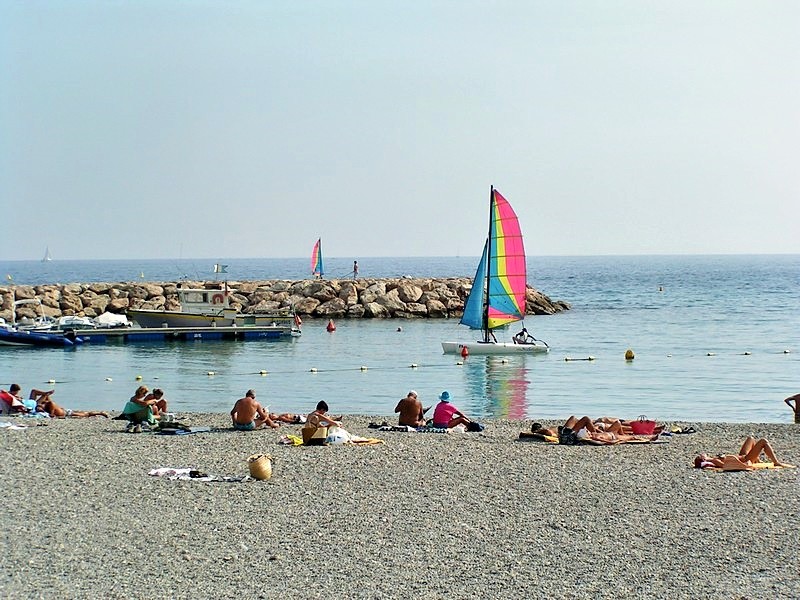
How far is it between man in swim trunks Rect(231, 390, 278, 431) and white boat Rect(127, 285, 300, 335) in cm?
2980

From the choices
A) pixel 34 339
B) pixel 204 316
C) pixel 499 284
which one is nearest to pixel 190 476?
pixel 499 284

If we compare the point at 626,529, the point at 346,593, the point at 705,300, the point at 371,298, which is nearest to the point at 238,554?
the point at 346,593

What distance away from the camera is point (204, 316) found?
49.3m

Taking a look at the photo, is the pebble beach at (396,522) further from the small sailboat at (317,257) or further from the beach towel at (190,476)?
the small sailboat at (317,257)

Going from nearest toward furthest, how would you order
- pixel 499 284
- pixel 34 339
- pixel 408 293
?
pixel 499 284 < pixel 34 339 < pixel 408 293

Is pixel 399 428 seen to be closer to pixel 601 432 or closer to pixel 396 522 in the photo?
pixel 601 432

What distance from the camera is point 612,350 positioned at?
43094mm

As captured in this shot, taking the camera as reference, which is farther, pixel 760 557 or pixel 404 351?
pixel 404 351

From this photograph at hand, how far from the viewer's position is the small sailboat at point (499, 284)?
39.9 meters

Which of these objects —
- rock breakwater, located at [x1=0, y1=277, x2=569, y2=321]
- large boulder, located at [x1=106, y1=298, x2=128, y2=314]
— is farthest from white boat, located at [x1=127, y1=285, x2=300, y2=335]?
large boulder, located at [x1=106, y1=298, x2=128, y2=314]

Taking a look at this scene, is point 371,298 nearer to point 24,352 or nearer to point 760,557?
point 24,352

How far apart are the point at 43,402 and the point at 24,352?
71.6 feet

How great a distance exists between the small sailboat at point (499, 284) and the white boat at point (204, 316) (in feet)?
37.9

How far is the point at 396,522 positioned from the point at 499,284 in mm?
29155
